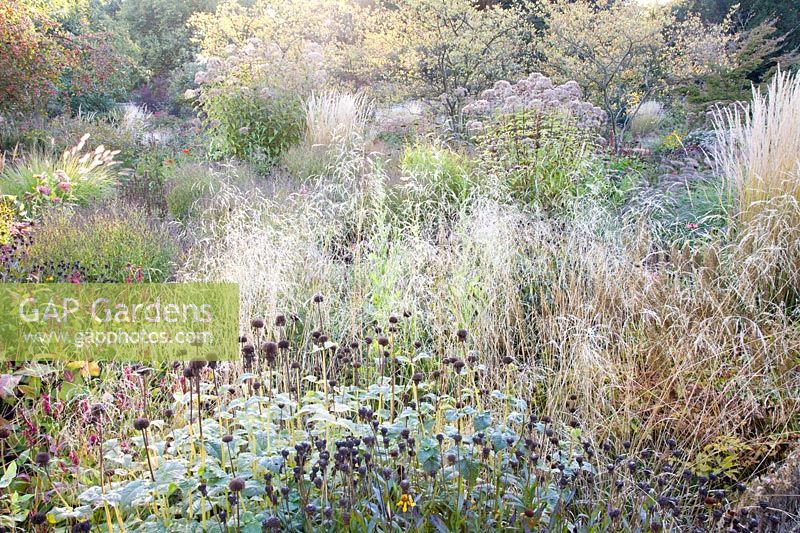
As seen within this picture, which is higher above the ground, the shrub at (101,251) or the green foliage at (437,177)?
the green foliage at (437,177)

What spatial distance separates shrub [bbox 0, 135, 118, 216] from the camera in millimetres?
5301

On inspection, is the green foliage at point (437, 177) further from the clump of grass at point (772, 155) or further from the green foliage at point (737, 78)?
the green foliage at point (737, 78)

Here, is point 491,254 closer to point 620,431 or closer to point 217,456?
point 620,431

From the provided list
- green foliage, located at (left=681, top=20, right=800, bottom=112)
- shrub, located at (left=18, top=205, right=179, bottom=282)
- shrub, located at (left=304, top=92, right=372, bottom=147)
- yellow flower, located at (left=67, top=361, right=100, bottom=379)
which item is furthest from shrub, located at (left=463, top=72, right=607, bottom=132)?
green foliage, located at (left=681, top=20, right=800, bottom=112)

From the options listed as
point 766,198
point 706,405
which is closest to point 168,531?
point 706,405

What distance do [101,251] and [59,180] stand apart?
145 cm

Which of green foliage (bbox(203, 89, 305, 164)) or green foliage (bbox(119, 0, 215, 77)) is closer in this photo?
green foliage (bbox(203, 89, 305, 164))

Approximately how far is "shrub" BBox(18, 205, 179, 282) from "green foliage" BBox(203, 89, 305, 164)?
3.26 m

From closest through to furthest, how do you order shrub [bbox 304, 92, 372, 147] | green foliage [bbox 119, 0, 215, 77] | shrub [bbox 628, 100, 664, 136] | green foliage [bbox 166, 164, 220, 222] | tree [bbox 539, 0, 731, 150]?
green foliage [bbox 166, 164, 220, 222] < shrub [bbox 304, 92, 372, 147] < tree [bbox 539, 0, 731, 150] < shrub [bbox 628, 100, 664, 136] < green foliage [bbox 119, 0, 215, 77]

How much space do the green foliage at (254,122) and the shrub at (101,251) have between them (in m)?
3.26

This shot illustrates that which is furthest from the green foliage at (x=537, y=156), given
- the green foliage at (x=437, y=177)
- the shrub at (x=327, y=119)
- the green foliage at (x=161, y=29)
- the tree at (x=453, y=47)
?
the green foliage at (x=161, y=29)

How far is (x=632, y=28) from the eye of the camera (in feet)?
34.7

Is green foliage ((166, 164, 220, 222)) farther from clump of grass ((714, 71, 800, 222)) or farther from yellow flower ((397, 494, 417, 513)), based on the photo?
yellow flower ((397, 494, 417, 513))

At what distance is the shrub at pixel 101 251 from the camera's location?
3.71m
